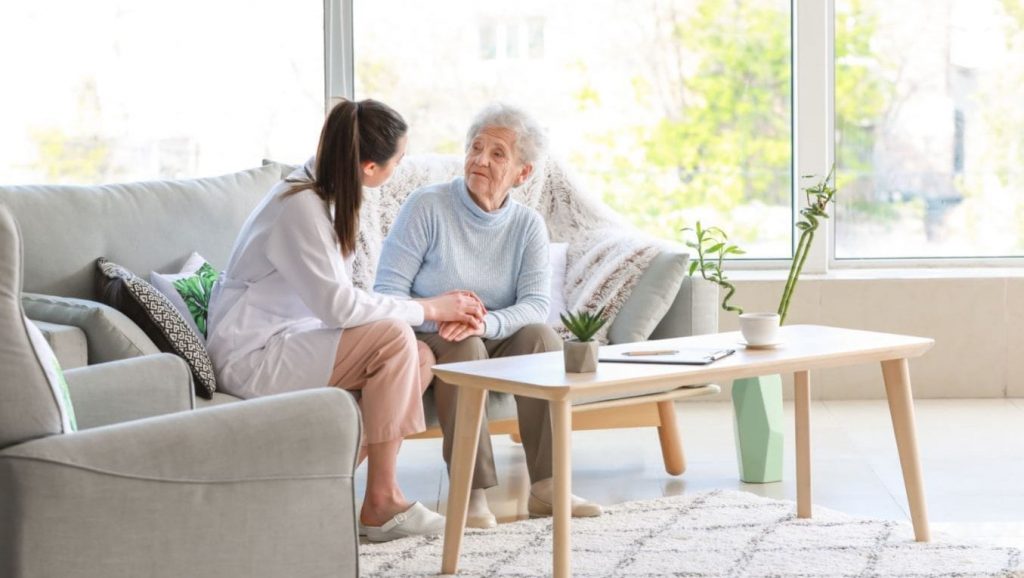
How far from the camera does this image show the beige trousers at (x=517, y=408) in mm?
3295

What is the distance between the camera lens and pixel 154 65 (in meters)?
5.12

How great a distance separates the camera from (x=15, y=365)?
1914mm

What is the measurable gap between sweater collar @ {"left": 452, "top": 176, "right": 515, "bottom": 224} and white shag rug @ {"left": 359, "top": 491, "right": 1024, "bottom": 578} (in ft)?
2.64

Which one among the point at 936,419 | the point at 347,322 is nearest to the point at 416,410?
the point at 347,322

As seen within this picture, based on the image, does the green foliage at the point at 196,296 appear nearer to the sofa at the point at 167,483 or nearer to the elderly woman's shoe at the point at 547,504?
the elderly woman's shoe at the point at 547,504

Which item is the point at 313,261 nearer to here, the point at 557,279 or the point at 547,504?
the point at 547,504

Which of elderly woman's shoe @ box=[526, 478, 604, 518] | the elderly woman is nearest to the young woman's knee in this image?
the elderly woman

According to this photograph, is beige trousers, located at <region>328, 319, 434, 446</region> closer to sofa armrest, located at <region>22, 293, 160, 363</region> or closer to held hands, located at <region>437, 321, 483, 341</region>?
held hands, located at <region>437, 321, 483, 341</region>

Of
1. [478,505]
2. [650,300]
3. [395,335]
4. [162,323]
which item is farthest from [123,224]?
[650,300]

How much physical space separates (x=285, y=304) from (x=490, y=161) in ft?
2.24

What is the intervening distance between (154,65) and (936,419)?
2.98m

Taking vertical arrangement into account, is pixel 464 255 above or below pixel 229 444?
above

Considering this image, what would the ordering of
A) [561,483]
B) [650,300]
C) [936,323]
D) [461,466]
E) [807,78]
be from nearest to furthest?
[561,483], [461,466], [650,300], [936,323], [807,78]

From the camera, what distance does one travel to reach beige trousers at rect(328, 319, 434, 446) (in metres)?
3.17
